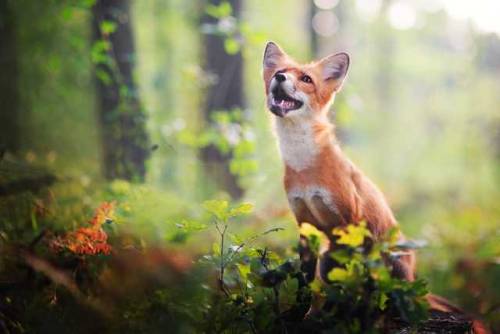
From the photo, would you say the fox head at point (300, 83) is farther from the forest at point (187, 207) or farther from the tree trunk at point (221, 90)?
the tree trunk at point (221, 90)

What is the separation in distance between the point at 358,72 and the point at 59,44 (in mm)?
27748

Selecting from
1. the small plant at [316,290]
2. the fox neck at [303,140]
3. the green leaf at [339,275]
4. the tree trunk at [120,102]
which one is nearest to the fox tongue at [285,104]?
the fox neck at [303,140]

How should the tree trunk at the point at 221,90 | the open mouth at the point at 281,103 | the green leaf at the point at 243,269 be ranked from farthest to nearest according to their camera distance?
1. the tree trunk at the point at 221,90
2. the open mouth at the point at 281,103
3. the green leaf at the point at 243,269

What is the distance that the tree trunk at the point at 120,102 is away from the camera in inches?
265

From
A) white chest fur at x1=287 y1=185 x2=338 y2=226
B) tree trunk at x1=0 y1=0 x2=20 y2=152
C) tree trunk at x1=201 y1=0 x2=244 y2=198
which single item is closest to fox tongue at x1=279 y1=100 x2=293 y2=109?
white chest fur at x1=287 y1=185 x2=338 y2=226

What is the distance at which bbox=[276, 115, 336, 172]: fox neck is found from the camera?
4184 millimetres

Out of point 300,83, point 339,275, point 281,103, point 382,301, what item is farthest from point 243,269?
point 300,83

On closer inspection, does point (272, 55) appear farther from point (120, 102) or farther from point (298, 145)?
point (120, 102)

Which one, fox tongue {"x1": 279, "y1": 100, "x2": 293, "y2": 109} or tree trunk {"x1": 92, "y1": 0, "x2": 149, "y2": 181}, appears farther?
tree trunk {"x1": 92, "y1": 0, "x2": 149, "y2": 181}

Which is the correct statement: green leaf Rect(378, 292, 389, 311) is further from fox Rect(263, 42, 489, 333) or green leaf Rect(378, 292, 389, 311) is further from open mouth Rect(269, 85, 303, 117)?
open mouth Rect(269, 85, 303, 117)

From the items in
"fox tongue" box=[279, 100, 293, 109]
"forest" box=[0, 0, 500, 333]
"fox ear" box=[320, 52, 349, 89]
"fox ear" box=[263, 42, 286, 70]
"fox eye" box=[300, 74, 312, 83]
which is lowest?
"forest" box=[0, 0, 500, 333]

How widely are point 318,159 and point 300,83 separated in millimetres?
619

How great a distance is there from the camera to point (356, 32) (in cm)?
3559

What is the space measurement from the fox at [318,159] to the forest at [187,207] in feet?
0.70
